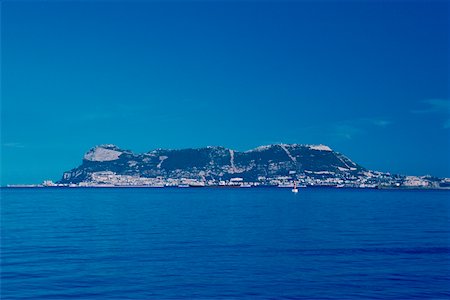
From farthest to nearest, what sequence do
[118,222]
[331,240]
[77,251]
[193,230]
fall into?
[118,222] → [193,230] → [331,240] → [77,251]

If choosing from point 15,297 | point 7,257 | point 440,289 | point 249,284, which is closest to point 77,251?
point 7,257

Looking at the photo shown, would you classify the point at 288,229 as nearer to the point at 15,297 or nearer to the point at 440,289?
the point at 440,289

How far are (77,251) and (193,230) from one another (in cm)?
1837

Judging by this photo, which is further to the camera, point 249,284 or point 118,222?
point 118,222

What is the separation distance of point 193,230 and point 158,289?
2911cm

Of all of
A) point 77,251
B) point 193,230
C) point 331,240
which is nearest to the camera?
point 77,251

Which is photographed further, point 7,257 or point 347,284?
point 7,257

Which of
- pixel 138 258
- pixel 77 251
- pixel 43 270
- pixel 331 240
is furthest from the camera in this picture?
pixel 331 240

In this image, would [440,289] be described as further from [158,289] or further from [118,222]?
[118,222]

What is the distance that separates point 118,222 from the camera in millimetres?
69062

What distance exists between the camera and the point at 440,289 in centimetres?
3006

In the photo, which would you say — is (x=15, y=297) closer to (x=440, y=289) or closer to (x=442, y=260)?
(x=440, y=289)

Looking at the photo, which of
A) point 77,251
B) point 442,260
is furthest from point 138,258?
point 442,260

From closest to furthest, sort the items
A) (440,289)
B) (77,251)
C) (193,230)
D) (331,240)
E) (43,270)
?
(440,289), (43,270), (77,251), (331,240), (193,230)
